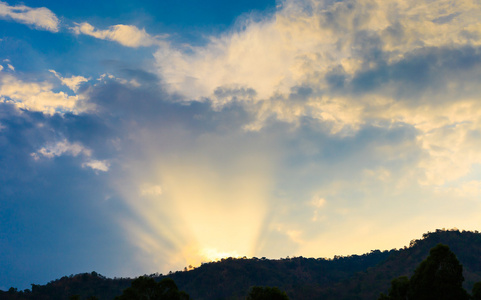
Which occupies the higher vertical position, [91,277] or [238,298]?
[91,277]

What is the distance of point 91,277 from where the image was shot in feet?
604

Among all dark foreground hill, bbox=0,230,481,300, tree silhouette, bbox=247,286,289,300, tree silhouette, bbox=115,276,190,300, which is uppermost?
dark foreground hill, bbox=0,230,481,300

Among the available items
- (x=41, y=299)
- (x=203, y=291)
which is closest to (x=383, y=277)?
(x=203, y=291)

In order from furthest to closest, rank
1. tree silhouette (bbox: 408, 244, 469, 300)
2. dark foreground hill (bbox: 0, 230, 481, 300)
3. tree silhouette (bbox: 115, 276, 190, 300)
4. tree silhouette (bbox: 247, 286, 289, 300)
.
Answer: dark foreground hill (bbox: 0, 230, 481, 300) < tree silhouette (bbox: 115, 276, 190, 300) < tree silhouette (bbox: 247, 286, 289, 300) < tree silhouette (bbox: 408, 244, 469, 300)

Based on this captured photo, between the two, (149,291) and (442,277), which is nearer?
(442,277)

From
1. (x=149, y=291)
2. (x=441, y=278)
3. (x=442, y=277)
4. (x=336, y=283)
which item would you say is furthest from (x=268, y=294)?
(x=336, y=283)

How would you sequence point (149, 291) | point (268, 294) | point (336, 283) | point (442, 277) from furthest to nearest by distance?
point (336, 283)
point (149, 291)
point (268, 294)
point (442, 277)

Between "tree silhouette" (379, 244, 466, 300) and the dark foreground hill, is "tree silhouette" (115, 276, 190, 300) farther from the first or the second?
the dark foreground hill

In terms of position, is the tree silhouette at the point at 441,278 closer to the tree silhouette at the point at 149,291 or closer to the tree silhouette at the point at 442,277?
the tree silhouette at the point at 442,277

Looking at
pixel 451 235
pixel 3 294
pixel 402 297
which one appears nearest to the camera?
pixel 402 297

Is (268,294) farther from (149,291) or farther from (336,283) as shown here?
(336,283)

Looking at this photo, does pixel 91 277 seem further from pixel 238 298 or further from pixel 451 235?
pixel 451 235

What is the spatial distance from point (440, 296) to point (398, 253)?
168m

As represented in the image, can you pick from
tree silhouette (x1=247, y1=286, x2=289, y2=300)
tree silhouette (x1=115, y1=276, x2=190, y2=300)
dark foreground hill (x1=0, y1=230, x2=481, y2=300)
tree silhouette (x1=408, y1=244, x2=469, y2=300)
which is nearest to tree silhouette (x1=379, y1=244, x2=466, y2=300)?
tree silhouette (x1=408, y1=244, x2=469, y2=300)
